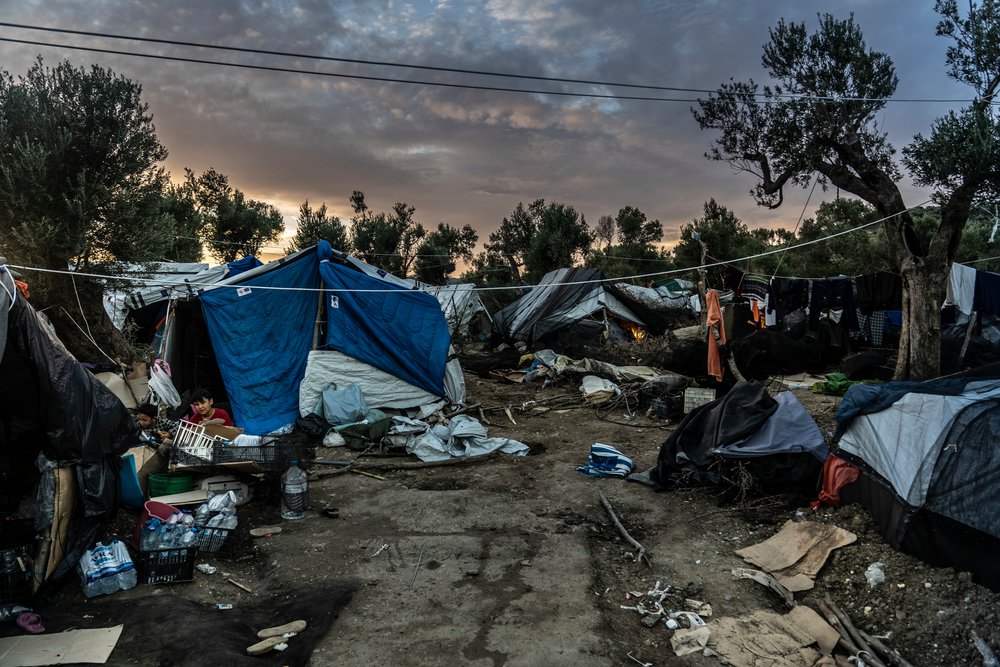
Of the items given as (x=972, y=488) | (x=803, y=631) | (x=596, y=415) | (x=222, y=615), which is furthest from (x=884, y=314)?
(x=222, y=615)

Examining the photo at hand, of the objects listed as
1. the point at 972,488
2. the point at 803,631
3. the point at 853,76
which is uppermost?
the point at 853,76

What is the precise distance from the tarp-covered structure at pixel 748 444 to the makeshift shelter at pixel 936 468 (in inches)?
23.1

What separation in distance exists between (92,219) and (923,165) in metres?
12.5

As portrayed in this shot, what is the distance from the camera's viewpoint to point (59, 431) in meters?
4.36

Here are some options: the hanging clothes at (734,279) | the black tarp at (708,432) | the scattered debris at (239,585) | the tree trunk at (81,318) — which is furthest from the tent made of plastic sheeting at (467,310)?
the scattered debris at (239,585)

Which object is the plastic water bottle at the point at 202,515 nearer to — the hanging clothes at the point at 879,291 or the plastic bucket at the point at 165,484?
the plastic bucket at the point at 165,484

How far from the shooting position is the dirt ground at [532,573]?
364cm

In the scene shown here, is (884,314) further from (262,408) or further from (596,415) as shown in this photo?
(262,408)

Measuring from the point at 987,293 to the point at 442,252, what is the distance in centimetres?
2379

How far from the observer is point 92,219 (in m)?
8.27

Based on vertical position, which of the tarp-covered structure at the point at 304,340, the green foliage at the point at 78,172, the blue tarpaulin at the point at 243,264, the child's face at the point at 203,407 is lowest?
the child's face at the point at 203,407

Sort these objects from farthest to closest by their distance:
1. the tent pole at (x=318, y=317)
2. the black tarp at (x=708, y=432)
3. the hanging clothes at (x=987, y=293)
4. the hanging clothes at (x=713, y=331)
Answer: the hanging clothes at (x=987, y=293) < the hanging clothes at (x=713, y=331) < the tent pole at (x=318, y=317) < the black tarp at (x=708, y=432)

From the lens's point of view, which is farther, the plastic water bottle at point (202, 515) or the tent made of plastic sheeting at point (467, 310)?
the tent made of plastic sheeting at point (467, 310)

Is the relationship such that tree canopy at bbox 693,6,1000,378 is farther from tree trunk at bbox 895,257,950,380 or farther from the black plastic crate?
the black plastic crate
